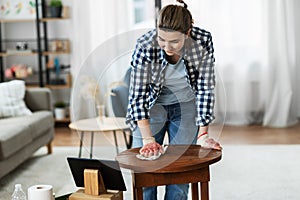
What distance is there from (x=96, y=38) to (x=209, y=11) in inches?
44.5

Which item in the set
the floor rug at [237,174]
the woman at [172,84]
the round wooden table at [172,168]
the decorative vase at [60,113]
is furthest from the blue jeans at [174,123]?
the decorative vase at [60,113]

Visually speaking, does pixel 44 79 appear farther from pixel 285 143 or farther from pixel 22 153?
pixel 285 143

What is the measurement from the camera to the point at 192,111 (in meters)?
2.58

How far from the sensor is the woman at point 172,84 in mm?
2303

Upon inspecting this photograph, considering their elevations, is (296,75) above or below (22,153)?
above

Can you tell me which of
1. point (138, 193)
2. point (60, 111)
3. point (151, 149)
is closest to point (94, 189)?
point (138, 193)

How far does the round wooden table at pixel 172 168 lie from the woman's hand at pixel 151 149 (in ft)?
0.10

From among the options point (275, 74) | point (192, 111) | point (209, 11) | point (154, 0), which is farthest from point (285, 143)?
point (192, 111)

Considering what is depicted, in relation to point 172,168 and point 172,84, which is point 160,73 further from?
point 172,168

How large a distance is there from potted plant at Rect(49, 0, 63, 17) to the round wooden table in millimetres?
3584

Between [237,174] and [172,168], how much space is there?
1.87 m

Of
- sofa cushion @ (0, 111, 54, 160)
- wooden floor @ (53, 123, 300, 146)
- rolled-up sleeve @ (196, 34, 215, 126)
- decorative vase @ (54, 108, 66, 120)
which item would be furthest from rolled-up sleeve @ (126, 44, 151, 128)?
decorative vase @ (54, 108, 66, 120)

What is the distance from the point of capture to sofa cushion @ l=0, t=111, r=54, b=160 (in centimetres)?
389

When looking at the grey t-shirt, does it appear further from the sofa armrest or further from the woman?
the sofa armrest
